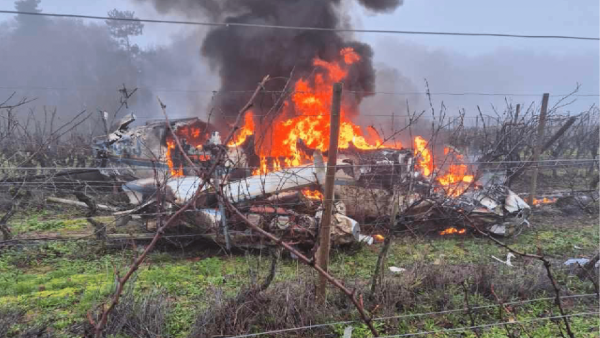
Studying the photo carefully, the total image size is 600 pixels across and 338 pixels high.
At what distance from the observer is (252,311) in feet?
12.7

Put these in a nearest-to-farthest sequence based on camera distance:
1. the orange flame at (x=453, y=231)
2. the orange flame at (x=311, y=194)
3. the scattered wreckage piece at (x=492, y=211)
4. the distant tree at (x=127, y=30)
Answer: the orange flame at (x=311, y=194), the scattered wreckage piece at (x=492, y=211), the orange flame at (x=453, y=231), the distant tree at (x=127, y=30)

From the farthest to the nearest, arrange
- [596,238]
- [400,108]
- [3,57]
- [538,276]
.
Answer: [3,57], [400,108], [596,238], [538,276]

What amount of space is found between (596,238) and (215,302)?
8.29m

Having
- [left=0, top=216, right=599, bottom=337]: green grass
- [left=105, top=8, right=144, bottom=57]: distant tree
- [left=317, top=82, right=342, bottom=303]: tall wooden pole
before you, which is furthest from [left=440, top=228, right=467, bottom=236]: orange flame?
[left=105, top=8, right=144, bottom=57]: distant tree

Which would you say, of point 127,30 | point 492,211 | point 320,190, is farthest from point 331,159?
point 127,30

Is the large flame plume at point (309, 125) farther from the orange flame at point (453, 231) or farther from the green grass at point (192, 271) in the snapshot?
the green grass at point (192, 271)

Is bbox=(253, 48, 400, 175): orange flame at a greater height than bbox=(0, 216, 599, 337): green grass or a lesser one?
greater

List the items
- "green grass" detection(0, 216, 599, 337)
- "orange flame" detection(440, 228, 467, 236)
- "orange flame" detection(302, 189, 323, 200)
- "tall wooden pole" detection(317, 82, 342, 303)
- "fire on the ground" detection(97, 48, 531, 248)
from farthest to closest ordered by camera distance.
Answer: "orange flame" detection(440, 228, 467, 236)
"orange flame" detection(302, 189, 323, 200)
"fire on the ground" detection(97, 48, 531, 248)
"green grass" detection(0, 216, 599, 337)
"tall wooden pole" detection(317, 82, 342, 303)

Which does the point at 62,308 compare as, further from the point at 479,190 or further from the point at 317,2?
the point at 317,2

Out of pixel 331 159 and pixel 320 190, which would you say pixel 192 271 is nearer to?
pixel 320 190

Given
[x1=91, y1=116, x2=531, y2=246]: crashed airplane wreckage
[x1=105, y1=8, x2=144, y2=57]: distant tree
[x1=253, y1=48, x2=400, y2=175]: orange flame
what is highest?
[x1=105, y1=8, x2=144, y2=57]: distant tree

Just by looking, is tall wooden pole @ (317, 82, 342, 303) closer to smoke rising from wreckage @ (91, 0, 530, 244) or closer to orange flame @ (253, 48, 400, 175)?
smoke rising from wreckage @ (91, 0, 530, 244)

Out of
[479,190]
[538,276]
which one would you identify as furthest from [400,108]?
[538,276]

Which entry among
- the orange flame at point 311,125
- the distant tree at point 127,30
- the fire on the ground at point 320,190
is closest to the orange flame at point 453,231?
the fire on the ground at point 320,190
